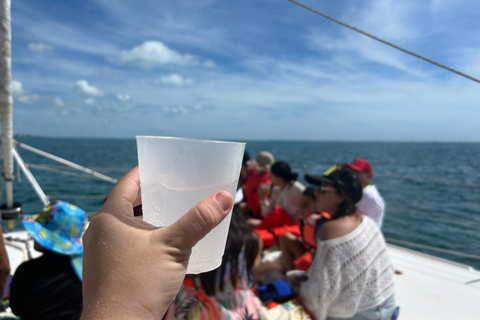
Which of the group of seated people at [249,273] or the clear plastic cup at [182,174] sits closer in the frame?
the clear plastic cup at [182,174]

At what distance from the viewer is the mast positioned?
2.01 meters

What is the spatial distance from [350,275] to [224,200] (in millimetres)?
1558

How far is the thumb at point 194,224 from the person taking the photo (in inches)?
25.0

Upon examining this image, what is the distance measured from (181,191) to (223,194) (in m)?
0.10

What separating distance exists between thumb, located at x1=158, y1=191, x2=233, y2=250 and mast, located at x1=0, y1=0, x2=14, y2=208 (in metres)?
2.13

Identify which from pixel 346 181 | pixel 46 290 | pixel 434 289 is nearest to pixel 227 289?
pixel 46 290

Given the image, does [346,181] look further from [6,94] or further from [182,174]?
[6,94]

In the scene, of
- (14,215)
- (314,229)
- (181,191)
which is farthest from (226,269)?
(14,215)

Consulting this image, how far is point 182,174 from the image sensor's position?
2.29ft

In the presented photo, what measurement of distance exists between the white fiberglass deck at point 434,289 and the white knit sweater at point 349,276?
21.8 inches

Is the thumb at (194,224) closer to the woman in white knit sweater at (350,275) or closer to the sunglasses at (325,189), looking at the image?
the woman in white knit sweater at (350,275)

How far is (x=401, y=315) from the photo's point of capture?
2.31 meters

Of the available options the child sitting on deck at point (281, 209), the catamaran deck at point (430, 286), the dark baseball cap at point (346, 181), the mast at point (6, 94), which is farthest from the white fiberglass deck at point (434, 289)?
the mast at point (6, 94)

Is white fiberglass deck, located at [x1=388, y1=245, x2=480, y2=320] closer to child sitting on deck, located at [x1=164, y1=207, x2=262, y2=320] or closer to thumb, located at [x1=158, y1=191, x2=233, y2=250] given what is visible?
child sitting on deck, located at [x1=164, y1=207, x2=262, y2=320]
